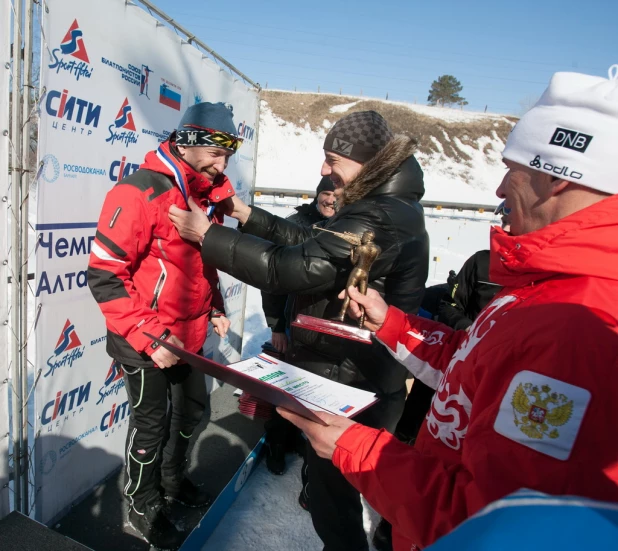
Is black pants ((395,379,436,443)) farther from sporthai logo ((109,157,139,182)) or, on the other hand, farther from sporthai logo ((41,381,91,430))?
Result: sporthai logo ((109,157,139,182))

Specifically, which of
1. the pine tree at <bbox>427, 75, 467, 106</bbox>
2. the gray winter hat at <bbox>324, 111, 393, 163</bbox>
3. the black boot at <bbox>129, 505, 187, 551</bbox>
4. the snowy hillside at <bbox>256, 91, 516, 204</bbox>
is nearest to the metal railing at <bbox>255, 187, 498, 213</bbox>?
the snowy hillside at <bbox>256, 91, 516, 204</bbox>

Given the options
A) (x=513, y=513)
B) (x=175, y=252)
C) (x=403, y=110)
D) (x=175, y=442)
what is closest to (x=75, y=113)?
(x=175, y=252)

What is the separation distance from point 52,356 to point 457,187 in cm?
2576

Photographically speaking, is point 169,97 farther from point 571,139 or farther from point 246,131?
point 571,139

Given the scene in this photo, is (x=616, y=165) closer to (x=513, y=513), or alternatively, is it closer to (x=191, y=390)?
(x=513, y=513)

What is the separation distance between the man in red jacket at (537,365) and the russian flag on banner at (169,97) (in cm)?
249

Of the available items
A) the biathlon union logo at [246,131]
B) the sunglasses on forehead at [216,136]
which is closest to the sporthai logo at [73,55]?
Answer: the sunglasses on forehead at [216,136]

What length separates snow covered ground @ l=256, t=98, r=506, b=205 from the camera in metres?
23.6

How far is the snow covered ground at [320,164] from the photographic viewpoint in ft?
77.4

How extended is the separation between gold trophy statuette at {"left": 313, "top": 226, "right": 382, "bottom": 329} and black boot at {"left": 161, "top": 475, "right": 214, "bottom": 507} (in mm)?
1770

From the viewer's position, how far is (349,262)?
1.91 meters

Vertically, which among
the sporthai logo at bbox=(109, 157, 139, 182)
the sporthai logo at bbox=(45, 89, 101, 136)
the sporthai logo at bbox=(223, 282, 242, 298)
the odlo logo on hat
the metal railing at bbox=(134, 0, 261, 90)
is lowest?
the sporthai logo at bbox=(223, 282, 242, 298)

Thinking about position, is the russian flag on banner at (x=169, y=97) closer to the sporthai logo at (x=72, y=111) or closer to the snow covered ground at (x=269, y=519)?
the sporthai logo at (x=72, y=111)

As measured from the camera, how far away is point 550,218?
952 mm
